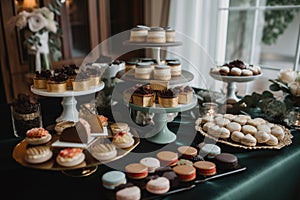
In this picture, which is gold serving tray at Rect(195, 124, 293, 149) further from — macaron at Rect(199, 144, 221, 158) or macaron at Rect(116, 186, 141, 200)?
macaron at Rect(116, 186, 141, 200)

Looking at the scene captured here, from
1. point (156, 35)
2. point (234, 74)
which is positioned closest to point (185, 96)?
point (156, 35)

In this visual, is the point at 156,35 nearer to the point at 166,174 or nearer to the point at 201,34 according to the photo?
the point at 166,174

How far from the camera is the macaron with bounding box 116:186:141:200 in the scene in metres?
0.67

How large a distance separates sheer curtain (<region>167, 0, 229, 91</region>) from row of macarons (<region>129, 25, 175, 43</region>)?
96cm

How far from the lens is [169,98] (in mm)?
939


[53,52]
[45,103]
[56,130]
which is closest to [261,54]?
[53,52]

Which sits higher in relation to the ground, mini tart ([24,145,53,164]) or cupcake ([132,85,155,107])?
cupcake ([132,85,155,107])

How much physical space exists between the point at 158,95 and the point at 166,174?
12.2 inches

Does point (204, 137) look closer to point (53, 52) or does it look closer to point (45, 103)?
point (45, 103)

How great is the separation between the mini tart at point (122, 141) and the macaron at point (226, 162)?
0.91 feet

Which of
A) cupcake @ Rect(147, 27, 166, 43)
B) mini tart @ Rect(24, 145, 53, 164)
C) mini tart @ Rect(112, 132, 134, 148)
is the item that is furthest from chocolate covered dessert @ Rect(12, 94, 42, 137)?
cupcake @ Rect(147, 27, 166, 43)

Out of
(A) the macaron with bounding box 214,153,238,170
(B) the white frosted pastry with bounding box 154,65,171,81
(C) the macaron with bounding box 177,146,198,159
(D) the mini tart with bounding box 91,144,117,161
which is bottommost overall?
(A) the macaron with bounding box 214,153,238,170

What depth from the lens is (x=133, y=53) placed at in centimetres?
270

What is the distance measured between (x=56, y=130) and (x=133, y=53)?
1.89 meters
